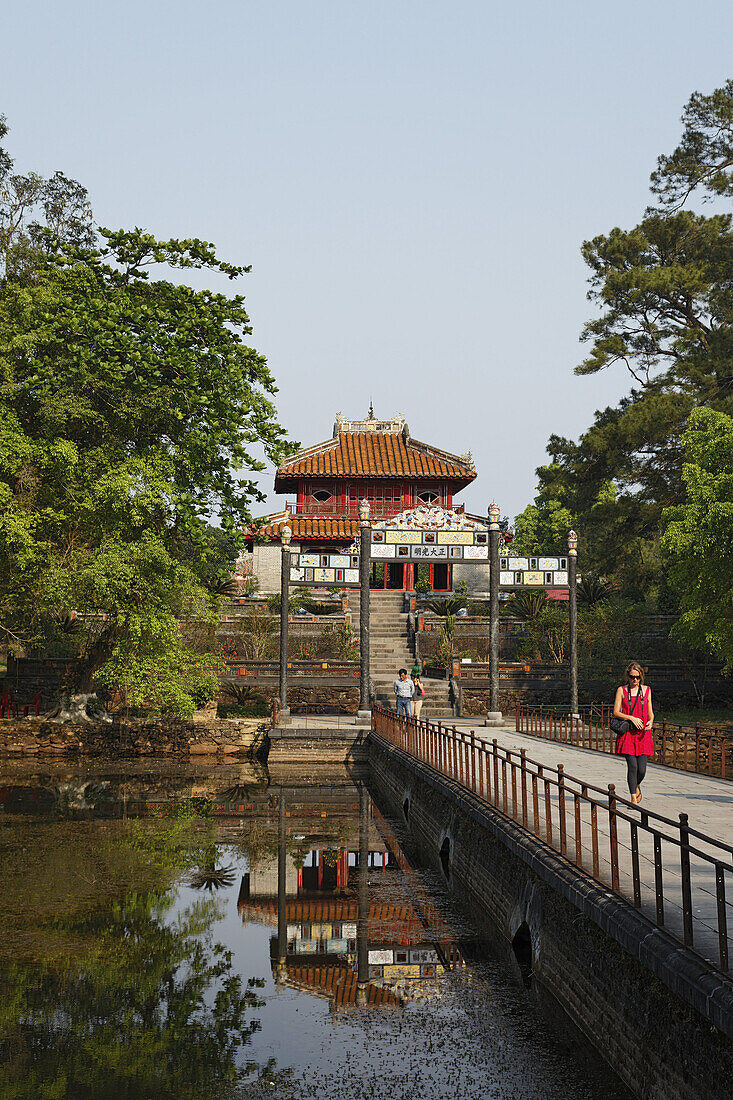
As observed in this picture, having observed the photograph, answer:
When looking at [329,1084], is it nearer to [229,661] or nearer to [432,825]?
[432,825]

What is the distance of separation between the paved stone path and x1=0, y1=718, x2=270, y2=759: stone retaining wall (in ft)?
39.5

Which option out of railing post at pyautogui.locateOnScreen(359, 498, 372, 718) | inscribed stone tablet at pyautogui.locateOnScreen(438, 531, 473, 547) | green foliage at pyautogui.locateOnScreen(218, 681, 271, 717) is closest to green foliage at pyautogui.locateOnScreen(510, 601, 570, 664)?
inscribed stone tablet at pyautogui.locateOnScreen(438, 531, 473, 547)

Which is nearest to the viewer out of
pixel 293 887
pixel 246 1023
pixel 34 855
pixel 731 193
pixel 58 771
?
pixel 246 1023

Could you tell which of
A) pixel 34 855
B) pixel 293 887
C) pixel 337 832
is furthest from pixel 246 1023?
pixel 337 832

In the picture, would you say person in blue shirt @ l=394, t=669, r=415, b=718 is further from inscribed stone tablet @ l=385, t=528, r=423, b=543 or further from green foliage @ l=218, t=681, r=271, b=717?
green foliage @ l=218, t=681, r=271, b=717

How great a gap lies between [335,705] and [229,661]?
4.08 meters

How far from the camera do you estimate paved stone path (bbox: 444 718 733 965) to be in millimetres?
7817

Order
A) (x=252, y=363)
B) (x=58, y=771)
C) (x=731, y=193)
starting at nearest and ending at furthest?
1. (x=58, y=771)
2. (x=252, y=363)
3. (x=731, y=193)

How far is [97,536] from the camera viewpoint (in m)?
28.8

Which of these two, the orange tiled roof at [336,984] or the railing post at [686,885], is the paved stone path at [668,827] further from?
the orange tiled roof at [336,984]

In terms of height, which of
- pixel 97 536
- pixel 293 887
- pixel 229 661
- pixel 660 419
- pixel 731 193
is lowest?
pixel 293 887

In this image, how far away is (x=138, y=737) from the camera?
1220 inches

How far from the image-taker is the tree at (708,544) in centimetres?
2828

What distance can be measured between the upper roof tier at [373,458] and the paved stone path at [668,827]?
32675mm
